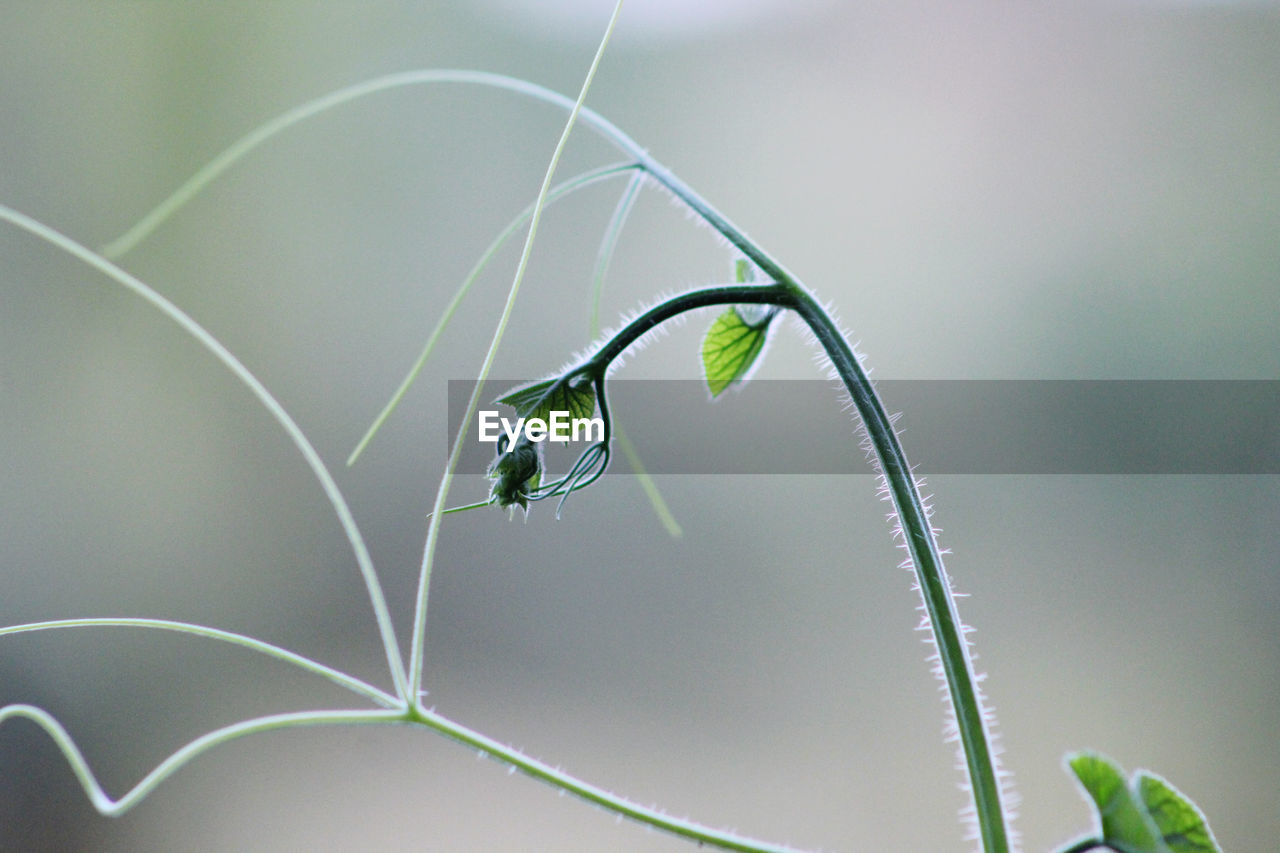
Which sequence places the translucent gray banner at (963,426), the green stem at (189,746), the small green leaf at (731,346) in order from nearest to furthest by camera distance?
the green stem at (189,746) → the small green leaf at (731,346) → the translucent gray banner at (963,426)

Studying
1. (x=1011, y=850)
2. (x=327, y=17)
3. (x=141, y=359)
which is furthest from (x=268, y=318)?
(x=1011, y=850)

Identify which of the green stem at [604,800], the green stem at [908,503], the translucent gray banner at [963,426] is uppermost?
the translucent gray banner at [963,426]

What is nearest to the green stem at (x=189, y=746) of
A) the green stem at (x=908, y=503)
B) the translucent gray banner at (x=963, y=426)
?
the green stem at (x=908, y=503)

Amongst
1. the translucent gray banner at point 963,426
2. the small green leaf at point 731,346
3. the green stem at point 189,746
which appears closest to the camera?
the green stem at point 189,746

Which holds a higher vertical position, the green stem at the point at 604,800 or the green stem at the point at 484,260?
the green stem at the point at 484,260

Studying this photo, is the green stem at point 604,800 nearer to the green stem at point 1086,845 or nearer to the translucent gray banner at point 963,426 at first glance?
the green stem at point 1086,845

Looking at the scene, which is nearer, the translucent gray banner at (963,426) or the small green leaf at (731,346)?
the small green leaf at (731,346)

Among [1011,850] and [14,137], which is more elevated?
[14,137]

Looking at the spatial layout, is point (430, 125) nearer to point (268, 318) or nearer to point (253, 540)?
point (268, 318)
